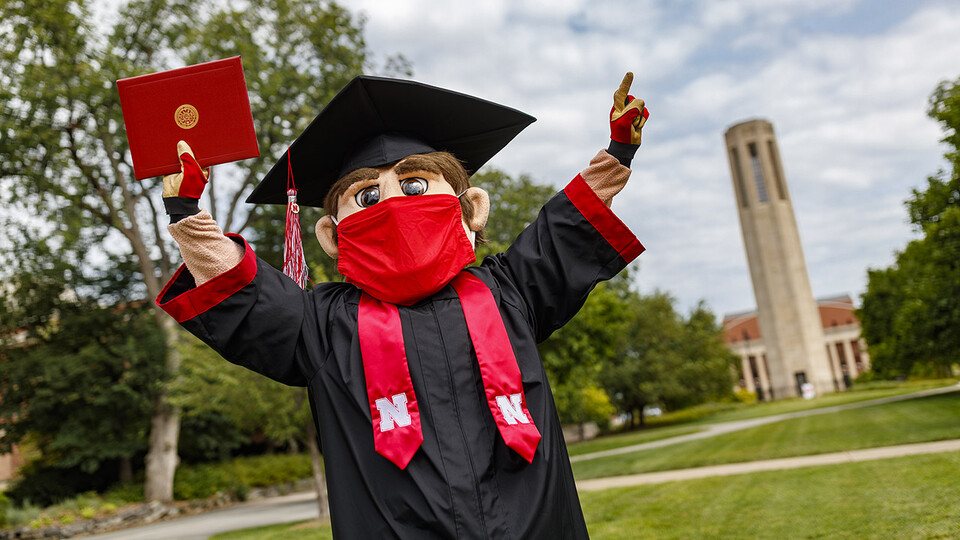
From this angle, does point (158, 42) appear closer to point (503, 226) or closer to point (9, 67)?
point (9, 67)

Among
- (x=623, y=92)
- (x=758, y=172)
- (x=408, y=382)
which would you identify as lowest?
(x=408, y=382)

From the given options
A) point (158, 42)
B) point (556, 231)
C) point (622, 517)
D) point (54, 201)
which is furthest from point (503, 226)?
point (556, 231)

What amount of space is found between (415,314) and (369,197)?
529 mm

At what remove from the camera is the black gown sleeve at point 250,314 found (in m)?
Result: 2.12

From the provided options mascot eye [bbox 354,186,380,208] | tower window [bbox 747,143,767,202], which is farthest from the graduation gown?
tower window [bbox 747,143,767,202]

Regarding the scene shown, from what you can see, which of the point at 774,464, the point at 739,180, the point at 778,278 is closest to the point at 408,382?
the point at 774,464

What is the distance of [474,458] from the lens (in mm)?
2045

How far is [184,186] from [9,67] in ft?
56.6

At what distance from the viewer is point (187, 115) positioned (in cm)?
231

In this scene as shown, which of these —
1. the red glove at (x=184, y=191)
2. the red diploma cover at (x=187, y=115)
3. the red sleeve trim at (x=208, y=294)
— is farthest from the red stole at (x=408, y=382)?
the red diploma cover at (x=187, y=115)

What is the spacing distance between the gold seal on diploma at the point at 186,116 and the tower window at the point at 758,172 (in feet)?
165

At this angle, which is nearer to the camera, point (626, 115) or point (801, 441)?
point (626, 115)

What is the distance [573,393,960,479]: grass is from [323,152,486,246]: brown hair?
11.2m

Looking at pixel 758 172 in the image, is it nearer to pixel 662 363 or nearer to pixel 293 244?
pixel 662 363
